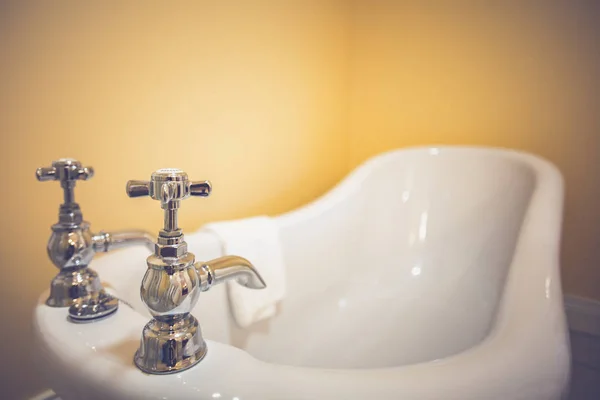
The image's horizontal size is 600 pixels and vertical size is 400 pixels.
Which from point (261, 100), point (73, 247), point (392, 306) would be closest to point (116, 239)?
point (73, 247)

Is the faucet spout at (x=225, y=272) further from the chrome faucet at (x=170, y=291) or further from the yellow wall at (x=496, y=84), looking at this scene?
the yellow wall at (x=496, y=84)

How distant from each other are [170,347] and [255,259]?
0.52m

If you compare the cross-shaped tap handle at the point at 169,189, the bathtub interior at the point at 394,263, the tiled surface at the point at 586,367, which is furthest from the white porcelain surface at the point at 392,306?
the tiled surface at the point at 586,367

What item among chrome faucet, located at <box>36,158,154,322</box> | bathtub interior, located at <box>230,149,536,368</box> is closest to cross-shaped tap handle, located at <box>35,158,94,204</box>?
chrome faucet, located at <box>36,158,154,322</box>

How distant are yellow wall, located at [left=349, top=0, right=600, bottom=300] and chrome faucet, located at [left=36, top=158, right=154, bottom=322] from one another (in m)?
1.21

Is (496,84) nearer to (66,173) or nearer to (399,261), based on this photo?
(399,261)

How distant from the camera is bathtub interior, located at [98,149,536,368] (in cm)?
103

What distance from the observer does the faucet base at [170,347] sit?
411 mm

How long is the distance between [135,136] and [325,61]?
2.77 feet

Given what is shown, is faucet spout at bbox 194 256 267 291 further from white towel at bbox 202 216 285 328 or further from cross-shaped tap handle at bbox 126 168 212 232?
white towel at bbox 202 216 285 328

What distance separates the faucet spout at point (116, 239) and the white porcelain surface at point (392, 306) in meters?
0.08

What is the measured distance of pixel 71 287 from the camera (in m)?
0.58

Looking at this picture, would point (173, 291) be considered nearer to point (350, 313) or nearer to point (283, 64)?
point (350, 313)

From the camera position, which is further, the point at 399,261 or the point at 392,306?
the point at 399,261
